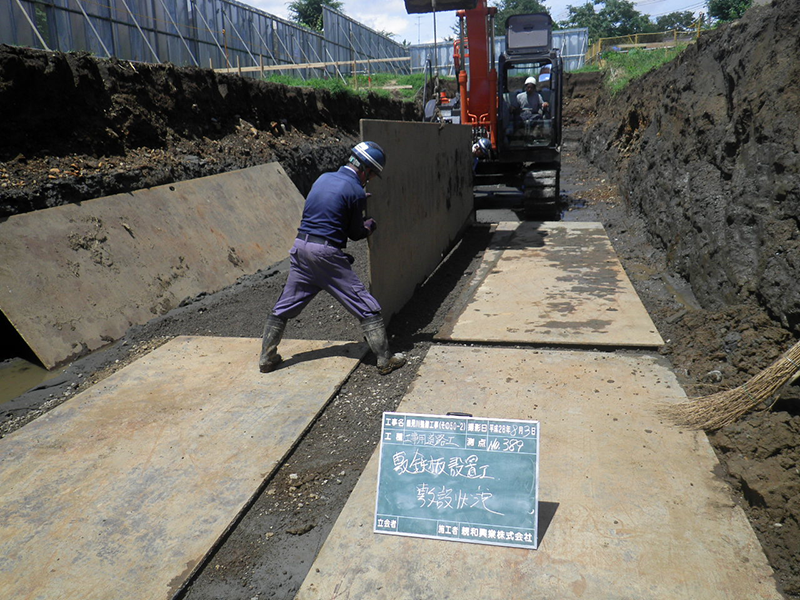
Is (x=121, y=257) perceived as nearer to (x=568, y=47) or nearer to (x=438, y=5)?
(x=438, y=5)

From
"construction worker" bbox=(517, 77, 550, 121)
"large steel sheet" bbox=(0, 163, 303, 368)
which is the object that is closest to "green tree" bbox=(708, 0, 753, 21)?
"construction worker" bbox=(517, 77, 550, 121)

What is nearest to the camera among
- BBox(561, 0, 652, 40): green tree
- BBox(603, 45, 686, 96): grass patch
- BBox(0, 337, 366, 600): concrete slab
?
BBox(0, 337, 366, 600): concrete slab

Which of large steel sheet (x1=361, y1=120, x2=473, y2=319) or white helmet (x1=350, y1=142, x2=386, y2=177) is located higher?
white helmet (x1=350, y1=142, x2=386, y2=177)

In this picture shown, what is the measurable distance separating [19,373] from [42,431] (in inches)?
54.9

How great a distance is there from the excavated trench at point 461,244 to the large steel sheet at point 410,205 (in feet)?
1.16

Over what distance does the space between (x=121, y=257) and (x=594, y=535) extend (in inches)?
210

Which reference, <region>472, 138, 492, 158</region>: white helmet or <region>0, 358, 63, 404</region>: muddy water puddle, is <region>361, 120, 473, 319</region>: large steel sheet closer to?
<region>472, 138, 492, 158</region>: white helmet

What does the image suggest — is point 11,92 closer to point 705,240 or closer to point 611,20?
point 705,240

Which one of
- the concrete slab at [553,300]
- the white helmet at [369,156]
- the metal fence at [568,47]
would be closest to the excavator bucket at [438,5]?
the concrete slab at [553,300]

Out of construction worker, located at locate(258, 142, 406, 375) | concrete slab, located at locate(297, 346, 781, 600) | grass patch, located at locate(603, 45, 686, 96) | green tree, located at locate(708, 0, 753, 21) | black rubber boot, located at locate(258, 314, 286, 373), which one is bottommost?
concrete slab, located at locate(297, 346, 781, 600)

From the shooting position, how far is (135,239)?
21.6ft

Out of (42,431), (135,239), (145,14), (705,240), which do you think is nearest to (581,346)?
(705,240)

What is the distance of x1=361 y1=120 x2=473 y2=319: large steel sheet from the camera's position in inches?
218

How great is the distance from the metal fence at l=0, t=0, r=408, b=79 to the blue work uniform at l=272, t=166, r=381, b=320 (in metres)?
13.3
